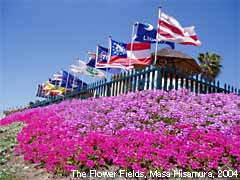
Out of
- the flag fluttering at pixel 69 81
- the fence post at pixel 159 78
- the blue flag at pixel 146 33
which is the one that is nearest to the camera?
the fence post at pixel 159 78

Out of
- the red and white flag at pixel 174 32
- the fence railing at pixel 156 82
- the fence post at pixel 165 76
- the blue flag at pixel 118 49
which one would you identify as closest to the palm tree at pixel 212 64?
the blue flag at pixel 118 49

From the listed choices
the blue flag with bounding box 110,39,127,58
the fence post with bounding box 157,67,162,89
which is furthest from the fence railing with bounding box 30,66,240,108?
the blue flag with bounding box 110,39,127,58

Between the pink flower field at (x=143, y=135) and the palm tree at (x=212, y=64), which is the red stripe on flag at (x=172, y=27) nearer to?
the pink flower field at (x=143, y=135)

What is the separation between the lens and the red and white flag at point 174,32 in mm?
13797

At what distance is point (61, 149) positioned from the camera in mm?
6738

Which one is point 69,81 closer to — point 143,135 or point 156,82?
point 156,82

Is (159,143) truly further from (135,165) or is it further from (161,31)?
(161,31)

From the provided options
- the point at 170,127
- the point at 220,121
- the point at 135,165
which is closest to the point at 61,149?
the point at 135,165

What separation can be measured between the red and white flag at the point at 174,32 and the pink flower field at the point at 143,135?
472 centimetres

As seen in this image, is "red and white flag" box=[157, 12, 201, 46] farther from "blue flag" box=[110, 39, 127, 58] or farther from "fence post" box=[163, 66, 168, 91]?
"blue flag" box=[110, 39, 127, 58]

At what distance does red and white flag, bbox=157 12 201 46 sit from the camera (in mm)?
13797

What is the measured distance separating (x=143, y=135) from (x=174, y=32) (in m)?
7.94

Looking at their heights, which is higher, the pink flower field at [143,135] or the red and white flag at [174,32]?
the red and white flag at [174,32]

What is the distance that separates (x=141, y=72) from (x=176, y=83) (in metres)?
1.08
